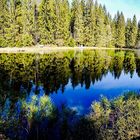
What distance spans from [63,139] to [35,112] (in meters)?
1.79

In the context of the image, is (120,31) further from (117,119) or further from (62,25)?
(117,119)

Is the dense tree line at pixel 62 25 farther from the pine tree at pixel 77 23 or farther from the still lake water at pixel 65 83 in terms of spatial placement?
the still lake water at pixel 65 83

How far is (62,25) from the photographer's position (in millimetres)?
79688

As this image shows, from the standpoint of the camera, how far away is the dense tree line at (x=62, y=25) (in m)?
66.6

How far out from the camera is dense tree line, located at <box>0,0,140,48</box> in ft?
218

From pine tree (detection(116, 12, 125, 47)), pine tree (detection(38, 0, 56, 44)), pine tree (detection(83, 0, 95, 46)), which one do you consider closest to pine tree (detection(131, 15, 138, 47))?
pine tree (detection(116, 12, 125, 47))

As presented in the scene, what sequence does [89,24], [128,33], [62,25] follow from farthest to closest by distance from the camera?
[128,33], [89,24], [62,25]

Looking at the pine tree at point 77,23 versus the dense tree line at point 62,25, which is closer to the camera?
the dense tree line at point 62,25

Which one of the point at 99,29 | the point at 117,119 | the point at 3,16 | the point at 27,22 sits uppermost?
the point at 3,16

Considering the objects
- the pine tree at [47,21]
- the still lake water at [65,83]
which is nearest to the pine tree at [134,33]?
the pine tree at [47,21]

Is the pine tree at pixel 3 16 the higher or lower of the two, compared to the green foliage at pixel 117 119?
higher

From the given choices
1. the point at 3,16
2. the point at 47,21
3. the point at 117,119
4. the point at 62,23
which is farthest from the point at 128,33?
the point at 117,119

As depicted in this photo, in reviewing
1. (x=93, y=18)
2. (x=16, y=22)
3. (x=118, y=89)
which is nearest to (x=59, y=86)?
(x=118, y=89)

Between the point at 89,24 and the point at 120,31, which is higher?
the point at 89,24
